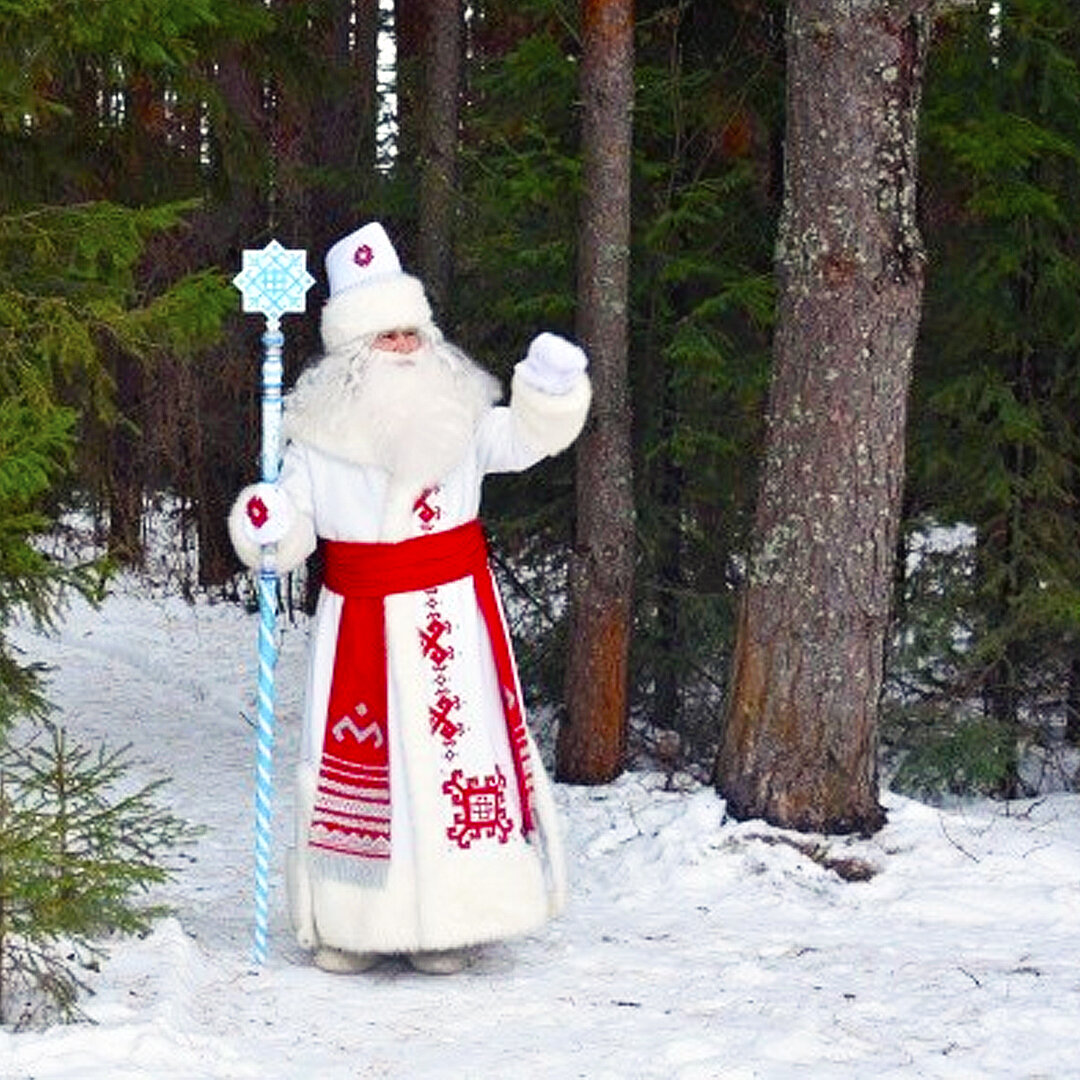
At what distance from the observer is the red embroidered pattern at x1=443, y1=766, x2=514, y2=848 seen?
20.5ft

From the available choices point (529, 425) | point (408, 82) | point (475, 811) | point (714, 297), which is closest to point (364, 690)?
point (475, 811)

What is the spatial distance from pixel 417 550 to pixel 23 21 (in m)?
2.51

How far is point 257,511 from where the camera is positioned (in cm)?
626

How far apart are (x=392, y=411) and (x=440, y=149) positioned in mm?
4371

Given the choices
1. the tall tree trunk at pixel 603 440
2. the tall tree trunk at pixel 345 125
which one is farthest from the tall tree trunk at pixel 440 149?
the tall tree trunk at pixel 345 125

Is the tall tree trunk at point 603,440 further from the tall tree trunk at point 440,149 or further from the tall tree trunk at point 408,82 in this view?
the tall tree trunk at point 408,82

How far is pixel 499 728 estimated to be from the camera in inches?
253

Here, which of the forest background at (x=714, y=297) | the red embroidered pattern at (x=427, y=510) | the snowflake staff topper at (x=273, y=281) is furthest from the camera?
the forest background at (x=714, y=297)

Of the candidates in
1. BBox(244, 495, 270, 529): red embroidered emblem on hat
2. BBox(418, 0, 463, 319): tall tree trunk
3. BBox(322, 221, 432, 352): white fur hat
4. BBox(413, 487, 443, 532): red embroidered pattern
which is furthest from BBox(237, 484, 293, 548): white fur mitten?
BBox(418, 0, 463, 319): tall tree trunk

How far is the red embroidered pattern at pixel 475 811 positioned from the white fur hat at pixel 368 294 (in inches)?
58.3

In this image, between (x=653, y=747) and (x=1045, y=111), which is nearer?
(x=1045, y=111)

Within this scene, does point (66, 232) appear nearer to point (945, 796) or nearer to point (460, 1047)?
point (460, 1047)

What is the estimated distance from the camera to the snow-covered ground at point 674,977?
5.27 meters

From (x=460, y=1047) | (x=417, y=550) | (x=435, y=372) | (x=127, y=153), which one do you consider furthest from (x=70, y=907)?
(x=127, y=153)
